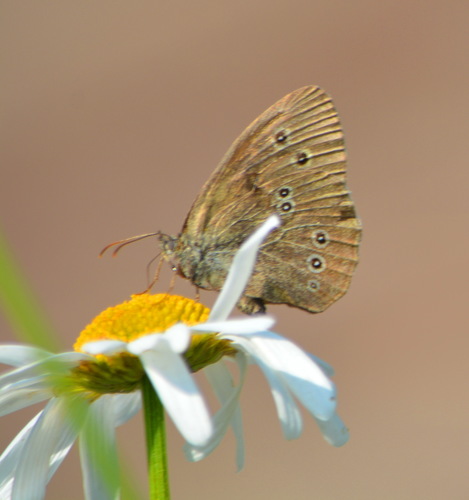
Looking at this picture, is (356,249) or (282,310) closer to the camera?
(356,249)

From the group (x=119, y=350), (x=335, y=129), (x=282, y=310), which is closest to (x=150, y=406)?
(x=119, y=350)

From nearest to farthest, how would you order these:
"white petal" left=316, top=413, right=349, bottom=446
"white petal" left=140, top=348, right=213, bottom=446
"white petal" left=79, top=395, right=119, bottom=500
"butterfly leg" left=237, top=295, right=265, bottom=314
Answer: "white petal" left=79, top=395, right=119, bottom=500
"white petal" left=140, top=348, right=213, bottom=446
"white petal" left=316, top=413, right=349, bottom=446
"butterfly leg" left=237, top=295, right=265, bottom=314

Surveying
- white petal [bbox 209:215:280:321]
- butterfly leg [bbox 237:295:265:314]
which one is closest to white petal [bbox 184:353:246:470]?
white petal [bbox 209:215:280:321]

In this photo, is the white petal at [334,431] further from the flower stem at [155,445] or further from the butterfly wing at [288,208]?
the butterfly wing at [288,208]

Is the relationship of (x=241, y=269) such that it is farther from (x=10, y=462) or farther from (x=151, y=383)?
(x=10, y=462)

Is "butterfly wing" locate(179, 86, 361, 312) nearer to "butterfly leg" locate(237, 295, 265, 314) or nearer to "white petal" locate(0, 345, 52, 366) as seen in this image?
"butterfly leg" locate(237, 295, 265, 314)

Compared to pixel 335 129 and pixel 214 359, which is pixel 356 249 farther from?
pixel 214 359
